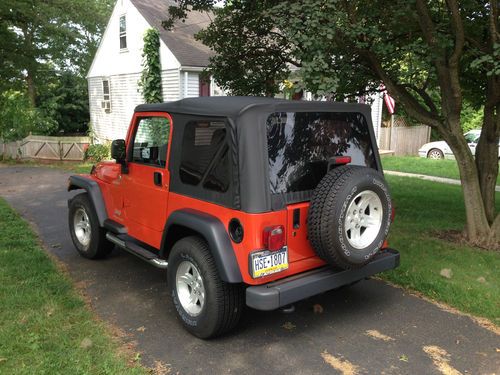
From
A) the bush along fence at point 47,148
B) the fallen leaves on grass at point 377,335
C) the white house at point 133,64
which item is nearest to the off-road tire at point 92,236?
the fallen leaves on grass at point 377,335

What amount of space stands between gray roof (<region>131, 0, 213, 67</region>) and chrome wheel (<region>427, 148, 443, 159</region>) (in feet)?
29.9

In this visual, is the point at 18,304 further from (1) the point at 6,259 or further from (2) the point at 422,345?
(2) the point at 422,345

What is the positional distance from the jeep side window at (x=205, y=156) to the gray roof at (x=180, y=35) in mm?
12884

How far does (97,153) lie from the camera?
17.5 metres

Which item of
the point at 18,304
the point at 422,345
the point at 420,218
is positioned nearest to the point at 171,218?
the point at 18,304

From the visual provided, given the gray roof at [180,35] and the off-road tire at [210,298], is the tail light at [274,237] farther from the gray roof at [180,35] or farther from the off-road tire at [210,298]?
the gray roof at [180,35]

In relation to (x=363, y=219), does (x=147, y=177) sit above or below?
above

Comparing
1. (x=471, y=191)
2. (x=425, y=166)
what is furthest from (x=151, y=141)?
(x=425, y=166)

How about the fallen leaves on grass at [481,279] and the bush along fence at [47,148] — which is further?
the bush along fence at [47,148]

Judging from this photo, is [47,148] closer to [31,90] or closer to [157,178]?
[31,90]

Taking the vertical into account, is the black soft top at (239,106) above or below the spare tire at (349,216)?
above

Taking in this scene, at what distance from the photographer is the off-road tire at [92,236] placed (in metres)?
5.53

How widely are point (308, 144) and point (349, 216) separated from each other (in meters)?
0.67

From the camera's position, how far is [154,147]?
4477 mm
